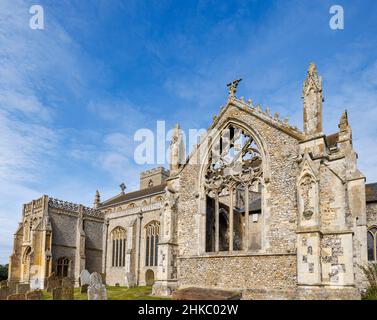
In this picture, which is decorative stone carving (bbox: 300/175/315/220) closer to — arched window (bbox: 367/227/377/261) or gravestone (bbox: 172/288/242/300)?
gravestone (bbox: 172/288/242/300)

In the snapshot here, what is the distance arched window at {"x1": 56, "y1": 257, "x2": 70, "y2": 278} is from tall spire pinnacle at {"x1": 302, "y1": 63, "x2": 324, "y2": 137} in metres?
26.2

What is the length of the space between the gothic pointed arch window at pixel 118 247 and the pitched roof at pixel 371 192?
22.1 m

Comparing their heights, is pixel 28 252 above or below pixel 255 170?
below

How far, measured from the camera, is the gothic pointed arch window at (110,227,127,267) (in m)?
35.2

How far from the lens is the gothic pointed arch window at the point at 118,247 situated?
35.2m

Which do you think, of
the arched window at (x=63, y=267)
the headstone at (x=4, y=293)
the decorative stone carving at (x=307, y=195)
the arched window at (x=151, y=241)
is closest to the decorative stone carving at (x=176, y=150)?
the decorative stone carving at (x=307, y=195)

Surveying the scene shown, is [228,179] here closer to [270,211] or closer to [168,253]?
[270,211]

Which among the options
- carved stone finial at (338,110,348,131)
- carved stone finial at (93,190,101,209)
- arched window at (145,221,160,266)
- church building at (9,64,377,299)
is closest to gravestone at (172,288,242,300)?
church building at (9,64,377,299)

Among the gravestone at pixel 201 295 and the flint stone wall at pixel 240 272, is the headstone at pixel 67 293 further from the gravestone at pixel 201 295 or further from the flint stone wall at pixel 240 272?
the flint stone wall at pixel 240 272

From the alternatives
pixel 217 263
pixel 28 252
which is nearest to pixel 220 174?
pixel 217 263

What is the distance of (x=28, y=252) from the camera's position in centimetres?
3281

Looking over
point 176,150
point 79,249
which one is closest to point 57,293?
point 176,150
